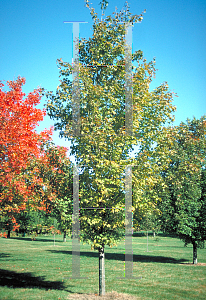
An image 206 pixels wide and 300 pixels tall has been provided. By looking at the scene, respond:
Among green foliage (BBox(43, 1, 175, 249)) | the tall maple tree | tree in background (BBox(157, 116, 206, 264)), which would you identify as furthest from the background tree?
tree in background (BBox(157, 116, 206, 264))

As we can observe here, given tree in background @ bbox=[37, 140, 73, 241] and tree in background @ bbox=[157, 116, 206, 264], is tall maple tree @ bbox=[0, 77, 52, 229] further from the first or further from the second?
tree in background @ bbox=[157, 116, 206, 264]

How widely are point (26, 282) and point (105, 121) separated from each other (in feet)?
30.4

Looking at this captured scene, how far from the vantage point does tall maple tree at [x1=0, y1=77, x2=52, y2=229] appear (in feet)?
44.4

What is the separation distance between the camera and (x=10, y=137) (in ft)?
47.5

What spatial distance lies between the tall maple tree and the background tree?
3.15 m

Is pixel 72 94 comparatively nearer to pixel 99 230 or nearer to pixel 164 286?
pixel 99 230

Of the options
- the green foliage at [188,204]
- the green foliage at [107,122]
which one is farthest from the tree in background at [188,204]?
the green foliage at [107,122]

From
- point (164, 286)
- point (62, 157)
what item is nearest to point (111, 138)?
point (62, 157)

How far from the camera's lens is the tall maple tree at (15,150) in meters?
13.5

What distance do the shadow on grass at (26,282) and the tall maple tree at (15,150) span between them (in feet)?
9.97

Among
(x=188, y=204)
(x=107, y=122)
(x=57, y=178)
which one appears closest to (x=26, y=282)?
(x=57, y=178)

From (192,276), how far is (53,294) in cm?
886

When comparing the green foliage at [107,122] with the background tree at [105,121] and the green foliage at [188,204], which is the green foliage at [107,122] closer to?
the background tree at [105,121]

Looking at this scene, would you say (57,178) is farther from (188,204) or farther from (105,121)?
(188,204)
